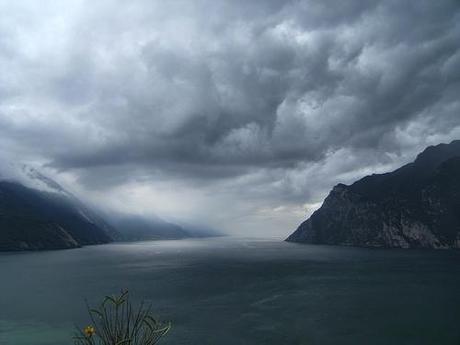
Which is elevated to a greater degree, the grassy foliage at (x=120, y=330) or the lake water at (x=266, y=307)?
the grassy foliage at (x=120, y=330)

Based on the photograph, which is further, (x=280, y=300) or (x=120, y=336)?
(x=280, y=300)

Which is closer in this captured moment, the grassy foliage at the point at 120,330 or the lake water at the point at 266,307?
the grassy foliage at the point at 120,330

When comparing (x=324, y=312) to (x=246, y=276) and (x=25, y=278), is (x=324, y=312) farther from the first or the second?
(x=25, y=278)

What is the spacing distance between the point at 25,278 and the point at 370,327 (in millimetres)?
177643

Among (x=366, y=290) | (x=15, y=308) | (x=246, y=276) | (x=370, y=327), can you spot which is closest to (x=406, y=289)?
(x=366, y=290)

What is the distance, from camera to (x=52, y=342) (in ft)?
279

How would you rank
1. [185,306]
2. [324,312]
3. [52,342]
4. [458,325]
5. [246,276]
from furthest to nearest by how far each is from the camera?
[246,276], [185,306], [324,312], [458,325], [52,342]

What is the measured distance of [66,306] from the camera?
127 meters

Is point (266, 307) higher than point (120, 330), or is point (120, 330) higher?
point (120, 330)

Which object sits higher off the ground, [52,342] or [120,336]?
[120,336]

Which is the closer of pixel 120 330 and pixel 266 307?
pixel 120 330

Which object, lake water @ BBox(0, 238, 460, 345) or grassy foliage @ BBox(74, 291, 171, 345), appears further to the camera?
lake water @ BBox(0, 238, 460, 345)

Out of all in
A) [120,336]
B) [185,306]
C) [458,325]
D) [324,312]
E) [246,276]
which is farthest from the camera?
[246,276]

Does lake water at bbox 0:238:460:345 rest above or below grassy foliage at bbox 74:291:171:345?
below
